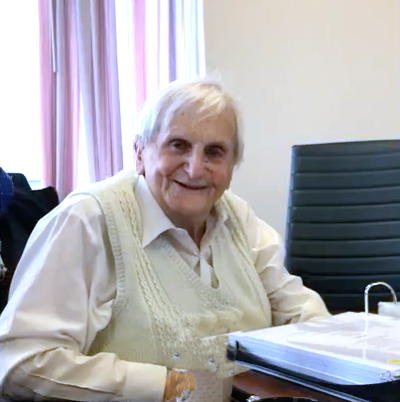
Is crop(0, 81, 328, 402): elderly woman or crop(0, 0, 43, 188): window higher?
crop(0, 0, 43, 188): window

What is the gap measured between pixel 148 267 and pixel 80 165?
1.07 metres

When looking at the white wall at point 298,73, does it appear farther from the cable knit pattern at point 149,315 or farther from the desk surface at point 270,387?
the desk surface at point 270,387

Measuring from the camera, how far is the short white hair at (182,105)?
4.07 feet

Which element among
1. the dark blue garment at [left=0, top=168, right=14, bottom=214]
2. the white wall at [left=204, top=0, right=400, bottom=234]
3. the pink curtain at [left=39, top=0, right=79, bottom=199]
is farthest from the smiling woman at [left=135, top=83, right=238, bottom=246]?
the white wall at [left=204, top=0, right=400, bottom=234]

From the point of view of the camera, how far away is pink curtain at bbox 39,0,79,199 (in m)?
2.05

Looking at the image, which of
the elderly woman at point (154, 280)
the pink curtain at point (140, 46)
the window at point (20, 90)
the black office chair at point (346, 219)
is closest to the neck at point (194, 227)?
the elderly woman at point (154, 280)

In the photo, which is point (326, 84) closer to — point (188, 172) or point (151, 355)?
point (188, 172)

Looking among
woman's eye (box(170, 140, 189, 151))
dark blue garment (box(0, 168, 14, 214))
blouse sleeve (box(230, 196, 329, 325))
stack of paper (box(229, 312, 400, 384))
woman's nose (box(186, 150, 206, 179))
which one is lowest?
blouse sleeve (box(230, 196, 329, 325))

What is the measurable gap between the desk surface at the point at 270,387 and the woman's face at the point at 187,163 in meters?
0.42

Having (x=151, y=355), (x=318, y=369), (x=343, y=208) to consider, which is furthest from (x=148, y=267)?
(x=343, y=208)

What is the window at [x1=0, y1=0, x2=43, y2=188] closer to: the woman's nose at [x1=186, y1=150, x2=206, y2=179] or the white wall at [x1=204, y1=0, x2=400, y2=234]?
the white wall at [x1=204, y1=0, x2=400, y2=234]

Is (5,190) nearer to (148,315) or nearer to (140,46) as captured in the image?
(148,315)

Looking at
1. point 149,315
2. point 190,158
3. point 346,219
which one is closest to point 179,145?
point 190,158

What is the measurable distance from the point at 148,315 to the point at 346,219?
1015mm
